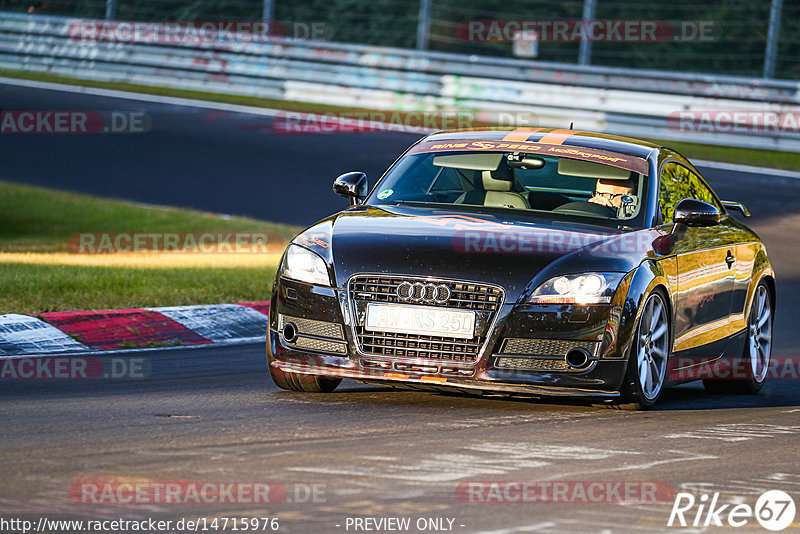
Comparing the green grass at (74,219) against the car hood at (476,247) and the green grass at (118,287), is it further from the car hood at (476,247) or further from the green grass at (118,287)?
the car hood at (476,247)

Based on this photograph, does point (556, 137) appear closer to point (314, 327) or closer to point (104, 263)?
point (314, 327)

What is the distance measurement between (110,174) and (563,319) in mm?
12993

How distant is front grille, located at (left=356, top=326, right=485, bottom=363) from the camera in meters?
7.68

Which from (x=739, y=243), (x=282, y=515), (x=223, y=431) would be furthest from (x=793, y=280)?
(x=282, y=515)

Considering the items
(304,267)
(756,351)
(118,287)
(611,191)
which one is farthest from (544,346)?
(118,287)

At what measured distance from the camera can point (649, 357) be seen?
323 inches

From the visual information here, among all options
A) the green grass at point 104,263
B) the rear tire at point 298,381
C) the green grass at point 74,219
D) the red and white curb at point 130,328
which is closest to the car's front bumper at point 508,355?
the rear tire at point 298,381

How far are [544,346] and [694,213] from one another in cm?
166

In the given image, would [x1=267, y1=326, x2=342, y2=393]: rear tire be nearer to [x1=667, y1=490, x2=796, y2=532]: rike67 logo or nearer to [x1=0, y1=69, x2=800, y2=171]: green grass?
[x1=667, y1=490, x2=796, y2=532]: rike67 logo

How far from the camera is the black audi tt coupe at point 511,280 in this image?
7.67 meters

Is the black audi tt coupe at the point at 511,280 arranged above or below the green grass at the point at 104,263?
above

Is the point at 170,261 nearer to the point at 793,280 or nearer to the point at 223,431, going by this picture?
the point at 793,280

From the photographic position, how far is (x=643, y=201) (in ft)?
29.2

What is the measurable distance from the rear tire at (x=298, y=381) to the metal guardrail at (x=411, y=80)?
45.9ft
